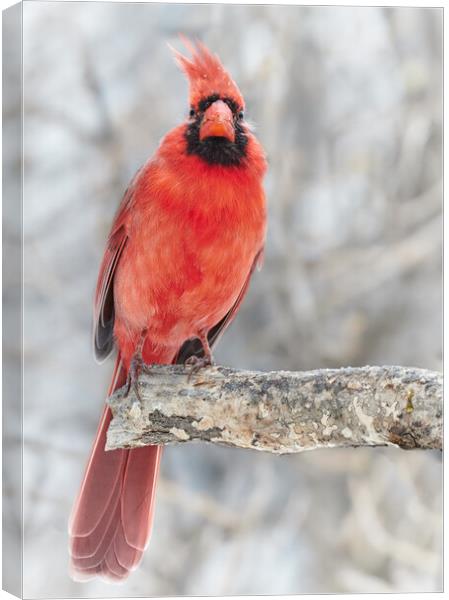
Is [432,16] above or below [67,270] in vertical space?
above

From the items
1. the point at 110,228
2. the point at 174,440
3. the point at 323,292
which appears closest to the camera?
the point at 174,440

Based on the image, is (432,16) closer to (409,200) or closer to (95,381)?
(409,200)

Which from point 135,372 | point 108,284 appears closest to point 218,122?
point 108,284

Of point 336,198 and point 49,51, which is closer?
point 49,51

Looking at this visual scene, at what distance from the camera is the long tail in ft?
10.9

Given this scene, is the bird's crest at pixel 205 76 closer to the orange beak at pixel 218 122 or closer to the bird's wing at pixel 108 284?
the orange beak at pixel 218 122

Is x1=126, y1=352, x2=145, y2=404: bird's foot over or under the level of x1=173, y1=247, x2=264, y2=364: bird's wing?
under

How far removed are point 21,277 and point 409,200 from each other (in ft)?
4.69

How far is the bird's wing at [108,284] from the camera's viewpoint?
10.6 ft

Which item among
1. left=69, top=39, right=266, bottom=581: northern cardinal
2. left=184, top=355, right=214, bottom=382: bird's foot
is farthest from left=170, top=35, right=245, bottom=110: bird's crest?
left=184, top=355, right=214, bottom=382: bird's foot

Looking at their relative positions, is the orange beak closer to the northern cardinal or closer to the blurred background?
the northern cardinal

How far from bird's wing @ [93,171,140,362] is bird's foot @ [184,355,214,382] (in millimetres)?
291

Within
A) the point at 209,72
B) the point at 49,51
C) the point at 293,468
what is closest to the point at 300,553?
the point at 293,468

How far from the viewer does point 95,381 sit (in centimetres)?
349
